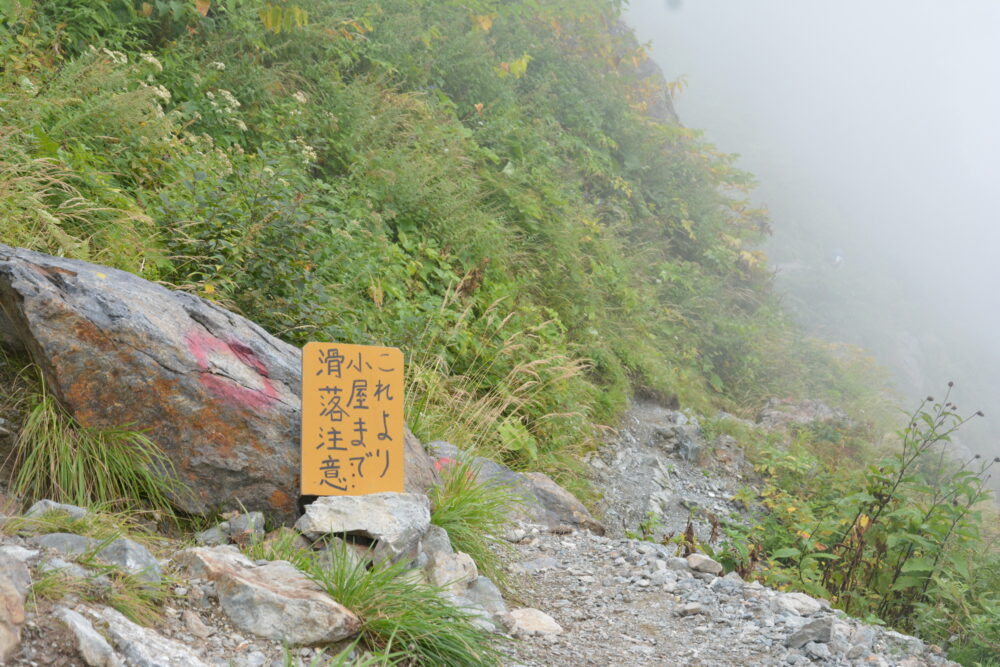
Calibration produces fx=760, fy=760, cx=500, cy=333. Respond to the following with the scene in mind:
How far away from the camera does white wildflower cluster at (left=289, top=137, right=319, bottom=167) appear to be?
5.53m

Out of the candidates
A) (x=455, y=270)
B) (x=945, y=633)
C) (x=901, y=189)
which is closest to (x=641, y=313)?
(x=455, y=270)

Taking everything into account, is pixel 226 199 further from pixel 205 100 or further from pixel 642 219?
pixel 642 219

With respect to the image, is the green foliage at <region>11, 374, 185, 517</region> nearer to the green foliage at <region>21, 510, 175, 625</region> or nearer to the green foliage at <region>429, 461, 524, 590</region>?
the green foliage at <region>21, 510, 175, 625</region>

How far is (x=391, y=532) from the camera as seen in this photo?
276 centimetres

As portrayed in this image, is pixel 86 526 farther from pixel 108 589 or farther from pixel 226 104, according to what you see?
pixel 226 104

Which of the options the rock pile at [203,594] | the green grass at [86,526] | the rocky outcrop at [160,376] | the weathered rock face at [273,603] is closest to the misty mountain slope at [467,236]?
the rocky outcrop at [160,376]

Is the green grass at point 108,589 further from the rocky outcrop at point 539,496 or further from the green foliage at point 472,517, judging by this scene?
the rocky outcrop at point 539,496

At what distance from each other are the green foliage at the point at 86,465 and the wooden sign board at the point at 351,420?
51 cm

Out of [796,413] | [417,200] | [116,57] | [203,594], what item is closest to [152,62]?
[116,57]

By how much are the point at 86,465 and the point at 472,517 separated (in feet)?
4.99

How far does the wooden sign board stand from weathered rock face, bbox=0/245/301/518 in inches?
4.5

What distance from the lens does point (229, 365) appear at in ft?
9.67

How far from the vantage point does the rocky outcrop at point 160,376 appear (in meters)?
2.61

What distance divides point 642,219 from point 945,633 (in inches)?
294
